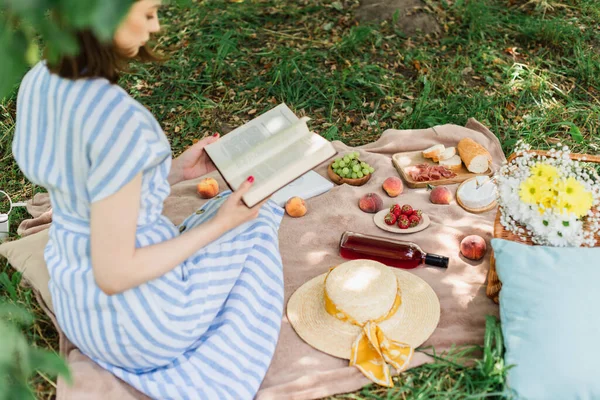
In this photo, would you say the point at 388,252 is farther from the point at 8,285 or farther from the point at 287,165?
the point at 8,285

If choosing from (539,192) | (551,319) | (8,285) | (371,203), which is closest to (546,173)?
(539,192)

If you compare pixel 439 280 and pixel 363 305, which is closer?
pixel 363 305

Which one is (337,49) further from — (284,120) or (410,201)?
(284,120)

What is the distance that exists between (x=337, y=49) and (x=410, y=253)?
2.23 metres

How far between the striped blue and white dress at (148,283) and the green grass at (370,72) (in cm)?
176

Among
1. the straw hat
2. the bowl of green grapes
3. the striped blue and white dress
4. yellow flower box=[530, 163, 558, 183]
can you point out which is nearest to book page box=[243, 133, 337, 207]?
the striped blue and white dress

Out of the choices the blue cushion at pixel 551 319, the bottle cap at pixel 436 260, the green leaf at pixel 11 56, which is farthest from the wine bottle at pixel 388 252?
the green leaf at pixel 11 56

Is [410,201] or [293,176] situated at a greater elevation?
[293,176]

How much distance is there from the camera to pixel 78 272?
2166 mm

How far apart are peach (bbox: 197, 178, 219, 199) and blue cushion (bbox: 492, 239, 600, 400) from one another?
162 cm

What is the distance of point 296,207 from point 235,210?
Result: 3.81 ft

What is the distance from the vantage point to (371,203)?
11.0 feet

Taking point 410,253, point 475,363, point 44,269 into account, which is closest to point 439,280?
point 410,253

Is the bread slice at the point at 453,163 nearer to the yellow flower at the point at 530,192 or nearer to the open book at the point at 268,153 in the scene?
the yellow flower at the point at 530,192
